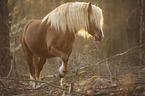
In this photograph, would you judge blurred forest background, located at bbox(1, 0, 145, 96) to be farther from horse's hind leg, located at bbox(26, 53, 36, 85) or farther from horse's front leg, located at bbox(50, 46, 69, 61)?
horse's front leg, located at bbox(50, 46, 69, 61)

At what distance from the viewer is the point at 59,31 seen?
2.63m

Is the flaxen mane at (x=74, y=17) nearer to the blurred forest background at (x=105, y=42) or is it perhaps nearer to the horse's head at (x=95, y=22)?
the horse's head at (x=95, y=22)

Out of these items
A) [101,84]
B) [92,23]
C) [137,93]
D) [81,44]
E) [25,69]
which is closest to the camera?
[137,93]

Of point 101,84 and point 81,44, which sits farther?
point 81,44

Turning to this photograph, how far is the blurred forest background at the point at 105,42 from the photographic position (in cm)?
297

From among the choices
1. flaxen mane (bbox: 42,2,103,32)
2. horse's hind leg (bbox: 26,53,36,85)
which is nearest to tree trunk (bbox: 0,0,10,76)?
horse's hind leg (bbox: 26,53,36,85)

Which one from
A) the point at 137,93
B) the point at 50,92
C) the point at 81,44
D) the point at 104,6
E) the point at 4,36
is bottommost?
the point at 50,92

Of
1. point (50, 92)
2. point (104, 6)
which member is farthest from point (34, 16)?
point (50, 92)

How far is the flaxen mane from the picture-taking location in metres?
2.54

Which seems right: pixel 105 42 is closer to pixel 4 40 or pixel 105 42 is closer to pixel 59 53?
pixel 59 53

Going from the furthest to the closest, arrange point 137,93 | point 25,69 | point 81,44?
point 25,69 → point 81,44 → point 137,93

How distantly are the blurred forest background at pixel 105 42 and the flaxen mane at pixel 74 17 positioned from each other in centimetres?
39

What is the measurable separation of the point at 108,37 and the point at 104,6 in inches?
26.1

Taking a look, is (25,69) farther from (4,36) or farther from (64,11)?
(64,11)
